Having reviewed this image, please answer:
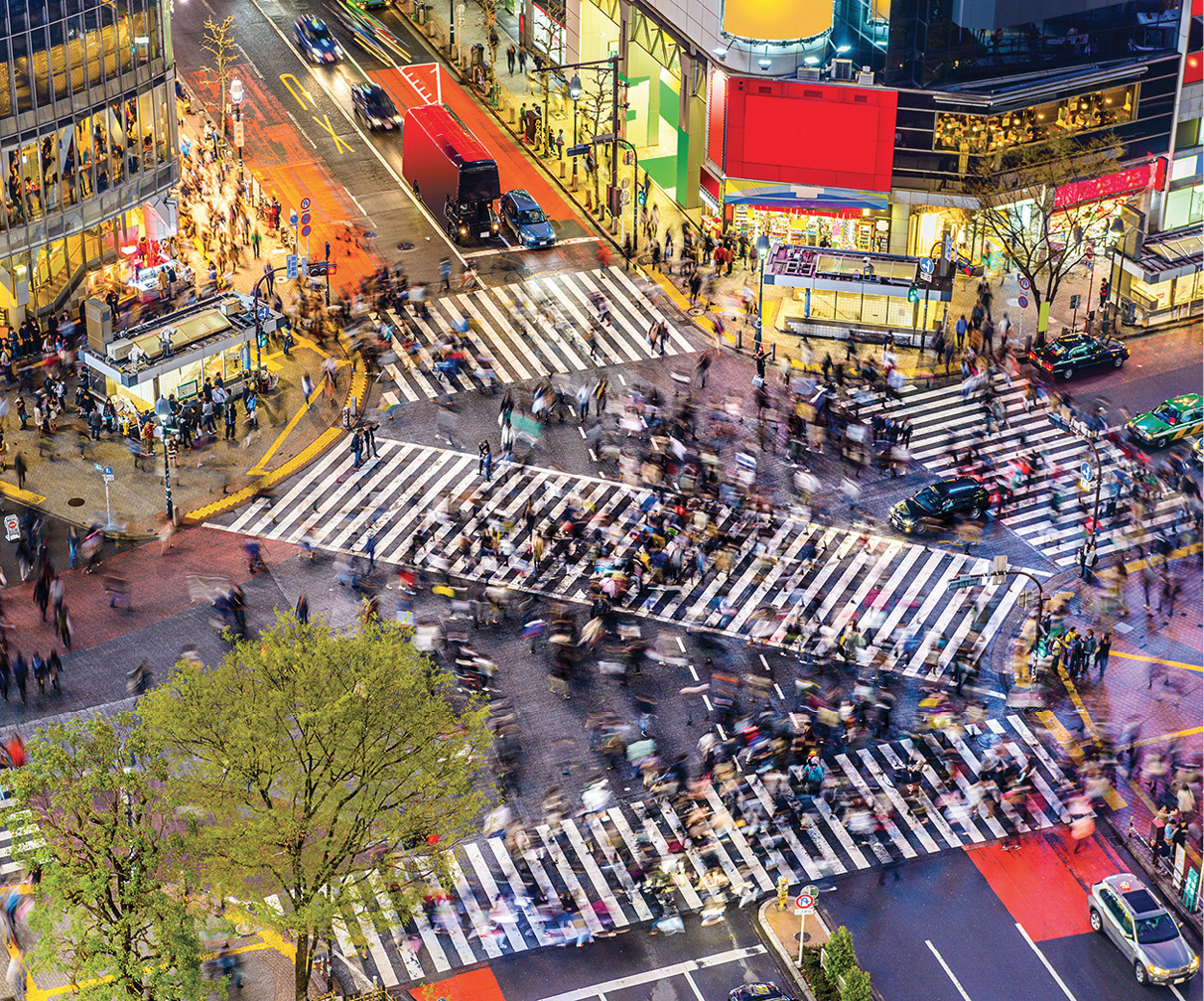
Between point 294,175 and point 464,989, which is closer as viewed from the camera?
point 464,989

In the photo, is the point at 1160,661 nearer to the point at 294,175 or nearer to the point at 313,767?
the point at 313,767

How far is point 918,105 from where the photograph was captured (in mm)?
95875

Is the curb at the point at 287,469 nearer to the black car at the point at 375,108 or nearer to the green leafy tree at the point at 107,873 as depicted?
the black car at the point at 375,108

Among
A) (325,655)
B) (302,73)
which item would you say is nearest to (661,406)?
(325,655)

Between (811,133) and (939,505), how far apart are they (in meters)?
25.0

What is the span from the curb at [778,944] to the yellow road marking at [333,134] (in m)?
63.9

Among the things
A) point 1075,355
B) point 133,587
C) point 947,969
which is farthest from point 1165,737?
point 133,587

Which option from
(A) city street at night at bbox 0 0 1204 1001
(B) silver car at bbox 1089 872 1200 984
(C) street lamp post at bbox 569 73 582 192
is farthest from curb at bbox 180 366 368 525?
(B) silver car at bbox 1089 872 1200 984

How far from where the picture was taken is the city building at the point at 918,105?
95.4 meters

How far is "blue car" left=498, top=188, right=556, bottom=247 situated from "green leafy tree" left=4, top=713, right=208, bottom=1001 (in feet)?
177

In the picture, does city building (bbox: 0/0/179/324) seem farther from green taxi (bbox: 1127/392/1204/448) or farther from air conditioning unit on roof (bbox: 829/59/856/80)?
green taxi (bbox: 1127/392/1204/448)

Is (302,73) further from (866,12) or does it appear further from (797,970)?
(797,970)

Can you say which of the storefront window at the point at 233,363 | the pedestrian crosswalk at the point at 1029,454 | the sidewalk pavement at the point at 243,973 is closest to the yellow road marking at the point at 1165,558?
the pedestrian crosswalk at the point at 1029,454

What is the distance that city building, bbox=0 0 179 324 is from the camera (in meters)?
88.7
